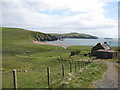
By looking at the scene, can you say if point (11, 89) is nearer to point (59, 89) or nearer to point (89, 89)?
point (59, 89)

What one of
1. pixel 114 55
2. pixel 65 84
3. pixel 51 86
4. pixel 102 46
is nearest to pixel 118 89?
pixel 65 84

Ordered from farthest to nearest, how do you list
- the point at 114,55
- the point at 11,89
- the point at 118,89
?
the point at 114,55, the point at 118,89, the point at 11,89

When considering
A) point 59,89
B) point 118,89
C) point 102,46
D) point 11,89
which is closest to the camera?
point 59,89

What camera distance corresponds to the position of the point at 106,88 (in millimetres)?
15852

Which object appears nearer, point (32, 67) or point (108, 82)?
point (108, 82)

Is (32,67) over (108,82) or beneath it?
beneath

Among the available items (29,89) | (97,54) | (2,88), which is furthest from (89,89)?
(97,54)

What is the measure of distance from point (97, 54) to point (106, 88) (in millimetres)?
46990

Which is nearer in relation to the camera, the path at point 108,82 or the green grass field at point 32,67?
the path at point 108,82

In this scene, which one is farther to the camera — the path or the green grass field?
the green grass field

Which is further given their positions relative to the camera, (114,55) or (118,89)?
(114,55)

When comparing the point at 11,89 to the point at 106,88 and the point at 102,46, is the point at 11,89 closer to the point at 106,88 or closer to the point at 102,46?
the point at 106,88

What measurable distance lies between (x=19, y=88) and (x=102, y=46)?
5639cm

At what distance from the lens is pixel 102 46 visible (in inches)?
2628
